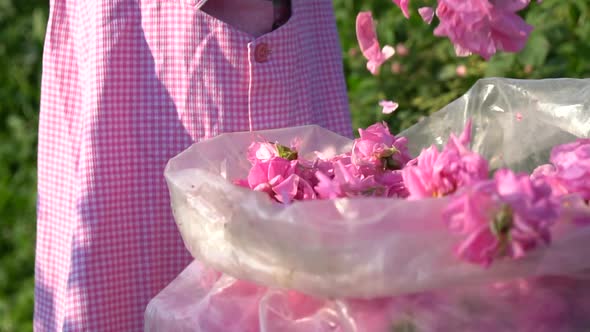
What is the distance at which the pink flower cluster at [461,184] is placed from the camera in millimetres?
973

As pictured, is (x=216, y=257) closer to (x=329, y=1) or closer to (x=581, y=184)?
(x=581, y=184)

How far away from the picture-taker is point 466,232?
1.00m

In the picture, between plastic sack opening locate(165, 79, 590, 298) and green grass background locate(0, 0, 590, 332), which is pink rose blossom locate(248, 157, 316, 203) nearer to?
plastic sack opening locate(165, 79, 590, 298)

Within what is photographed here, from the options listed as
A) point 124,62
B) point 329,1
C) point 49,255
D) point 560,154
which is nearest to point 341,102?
point 329,1

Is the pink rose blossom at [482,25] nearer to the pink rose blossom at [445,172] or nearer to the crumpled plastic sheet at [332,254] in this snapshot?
the pink rose blossom at [445,172]

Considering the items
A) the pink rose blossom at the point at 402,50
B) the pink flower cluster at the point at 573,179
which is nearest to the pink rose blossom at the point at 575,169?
the pink flower cluster at the point at 573,179

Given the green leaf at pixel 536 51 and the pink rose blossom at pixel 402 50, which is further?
the pink rose blossom at pixel 402 50

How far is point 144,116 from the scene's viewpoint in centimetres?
170

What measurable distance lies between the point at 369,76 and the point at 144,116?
1.66 metres

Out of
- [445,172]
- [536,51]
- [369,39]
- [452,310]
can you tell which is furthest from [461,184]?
[536,51]

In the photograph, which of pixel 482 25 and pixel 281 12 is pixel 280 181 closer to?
pixel 482 25

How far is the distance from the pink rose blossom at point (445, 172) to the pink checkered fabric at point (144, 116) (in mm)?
633

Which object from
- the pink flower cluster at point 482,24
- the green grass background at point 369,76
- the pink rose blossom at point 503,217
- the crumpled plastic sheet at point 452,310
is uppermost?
the pink flower cluster at point 482,24

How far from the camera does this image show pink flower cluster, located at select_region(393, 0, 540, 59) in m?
1.13
